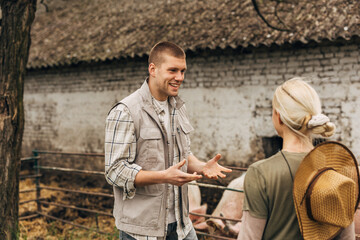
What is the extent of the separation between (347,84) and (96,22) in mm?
7232

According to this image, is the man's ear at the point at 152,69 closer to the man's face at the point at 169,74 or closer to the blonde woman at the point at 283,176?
the man's face at the point at 169,74

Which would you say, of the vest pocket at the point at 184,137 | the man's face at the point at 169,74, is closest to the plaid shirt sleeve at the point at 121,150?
the man's face at the point at 169,74

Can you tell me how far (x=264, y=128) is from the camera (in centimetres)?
724

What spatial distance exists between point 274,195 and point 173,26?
7.44 metres

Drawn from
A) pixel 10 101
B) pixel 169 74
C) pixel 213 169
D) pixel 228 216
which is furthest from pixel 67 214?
pixel 169 74

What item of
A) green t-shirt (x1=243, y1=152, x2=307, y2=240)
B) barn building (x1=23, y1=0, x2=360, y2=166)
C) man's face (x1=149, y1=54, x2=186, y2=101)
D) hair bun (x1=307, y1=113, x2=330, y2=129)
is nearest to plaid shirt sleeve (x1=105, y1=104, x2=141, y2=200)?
man's face (x1=149, y1=54, x2=186, y2=101)

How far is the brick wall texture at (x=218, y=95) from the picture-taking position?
21.4 feet

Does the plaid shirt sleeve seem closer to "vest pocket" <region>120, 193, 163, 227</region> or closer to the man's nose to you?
"vest pocket" <region>120, 193, 163, 227</region>

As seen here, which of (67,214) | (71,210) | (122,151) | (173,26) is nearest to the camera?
(122,151)

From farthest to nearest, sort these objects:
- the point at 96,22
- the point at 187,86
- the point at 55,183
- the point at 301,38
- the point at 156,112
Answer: the point at 96,22
the point at 55,183
the point at 187,86
the point at 301,38
the point at 156,112

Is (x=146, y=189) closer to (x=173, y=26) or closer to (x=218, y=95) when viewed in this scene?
(x=218, y=95)

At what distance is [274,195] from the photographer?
1.58 meters

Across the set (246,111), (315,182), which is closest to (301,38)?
(246,111)

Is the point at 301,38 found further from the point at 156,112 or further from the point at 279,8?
the point at 156,112
